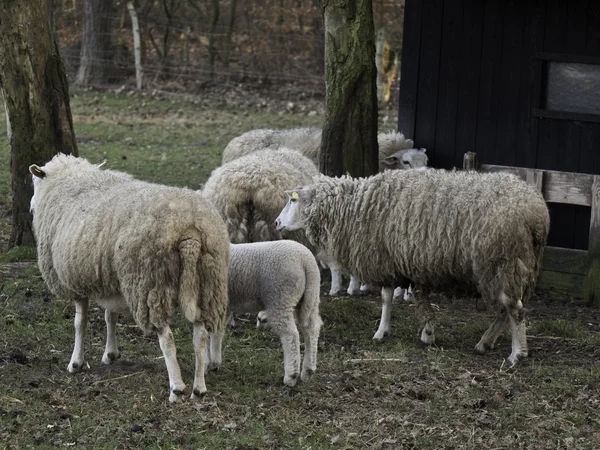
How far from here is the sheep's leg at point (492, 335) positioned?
7359 millimetres

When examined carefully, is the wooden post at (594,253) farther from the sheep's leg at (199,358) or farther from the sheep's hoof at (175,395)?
the sheep's hoof at (175,395)

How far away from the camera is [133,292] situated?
5.86 metres

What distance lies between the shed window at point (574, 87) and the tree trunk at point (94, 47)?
12.8 m

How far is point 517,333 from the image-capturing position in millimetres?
7117

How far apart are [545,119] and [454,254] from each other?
3291 mm

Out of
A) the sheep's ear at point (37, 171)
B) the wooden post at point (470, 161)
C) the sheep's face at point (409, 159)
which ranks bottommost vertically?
the sheep's face at point (409, 159)

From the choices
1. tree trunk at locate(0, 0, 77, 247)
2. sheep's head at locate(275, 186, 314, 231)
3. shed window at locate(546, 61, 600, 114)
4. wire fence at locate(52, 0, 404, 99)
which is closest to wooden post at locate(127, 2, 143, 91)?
wire fence at locate(52, 0, 404, 99)

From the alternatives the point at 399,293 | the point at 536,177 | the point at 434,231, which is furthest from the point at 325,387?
the point at 536,177

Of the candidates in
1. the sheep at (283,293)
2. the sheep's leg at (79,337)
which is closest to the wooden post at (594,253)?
the sheep at (283,293)

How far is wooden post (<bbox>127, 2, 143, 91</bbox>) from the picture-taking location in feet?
67.3

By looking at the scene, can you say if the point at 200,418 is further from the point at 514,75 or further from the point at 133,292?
the point at 514,75

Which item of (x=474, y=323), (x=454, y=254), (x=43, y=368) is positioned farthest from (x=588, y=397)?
(x=43, y=368)

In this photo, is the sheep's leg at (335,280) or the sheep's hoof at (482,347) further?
the sheep's leg at (335,280)

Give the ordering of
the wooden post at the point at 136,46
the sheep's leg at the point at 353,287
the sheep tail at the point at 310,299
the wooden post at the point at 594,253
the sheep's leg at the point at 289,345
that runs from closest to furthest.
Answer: the sheep's leg at the point at 289,345
the sheep tail at the point at 310,299
the wooden post at the point at 594,253
the sheep's leg at the point at 353,287
the wooden post at the point at 136,46
